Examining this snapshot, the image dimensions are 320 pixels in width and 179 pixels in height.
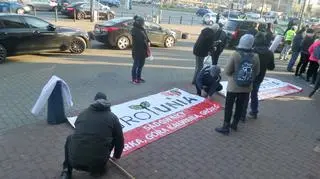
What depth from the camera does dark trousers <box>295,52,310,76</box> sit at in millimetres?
12164

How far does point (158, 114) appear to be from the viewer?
729cm

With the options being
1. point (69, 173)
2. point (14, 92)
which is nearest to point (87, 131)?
point (69, 173)

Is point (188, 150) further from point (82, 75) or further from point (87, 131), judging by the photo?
point (82, 75)

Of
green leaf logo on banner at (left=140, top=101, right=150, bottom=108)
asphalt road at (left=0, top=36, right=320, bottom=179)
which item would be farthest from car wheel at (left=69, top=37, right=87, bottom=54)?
green leaf logo on banner at (left=140, top=101, right=150, bottom=108)

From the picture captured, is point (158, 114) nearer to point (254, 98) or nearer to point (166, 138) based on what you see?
point (166, 138)

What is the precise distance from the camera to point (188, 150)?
5898mm

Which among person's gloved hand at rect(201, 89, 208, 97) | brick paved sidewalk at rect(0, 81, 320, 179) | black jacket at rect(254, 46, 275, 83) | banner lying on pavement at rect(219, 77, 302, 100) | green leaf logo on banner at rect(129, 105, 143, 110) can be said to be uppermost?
black jacket at rect(254, 46, 275, 83)

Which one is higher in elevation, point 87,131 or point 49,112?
point 87,131

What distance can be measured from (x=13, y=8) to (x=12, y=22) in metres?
15.0

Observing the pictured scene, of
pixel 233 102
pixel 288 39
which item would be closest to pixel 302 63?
pixel 288 39

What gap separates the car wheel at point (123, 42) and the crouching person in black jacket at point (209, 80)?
6.77m

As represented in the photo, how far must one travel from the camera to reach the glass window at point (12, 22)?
428 inches

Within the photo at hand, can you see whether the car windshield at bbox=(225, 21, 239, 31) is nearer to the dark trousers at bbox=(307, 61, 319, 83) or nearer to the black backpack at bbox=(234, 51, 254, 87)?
the dark trousers at bbox=(307, 61, 319, 83)

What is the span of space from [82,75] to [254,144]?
18.6 feet
